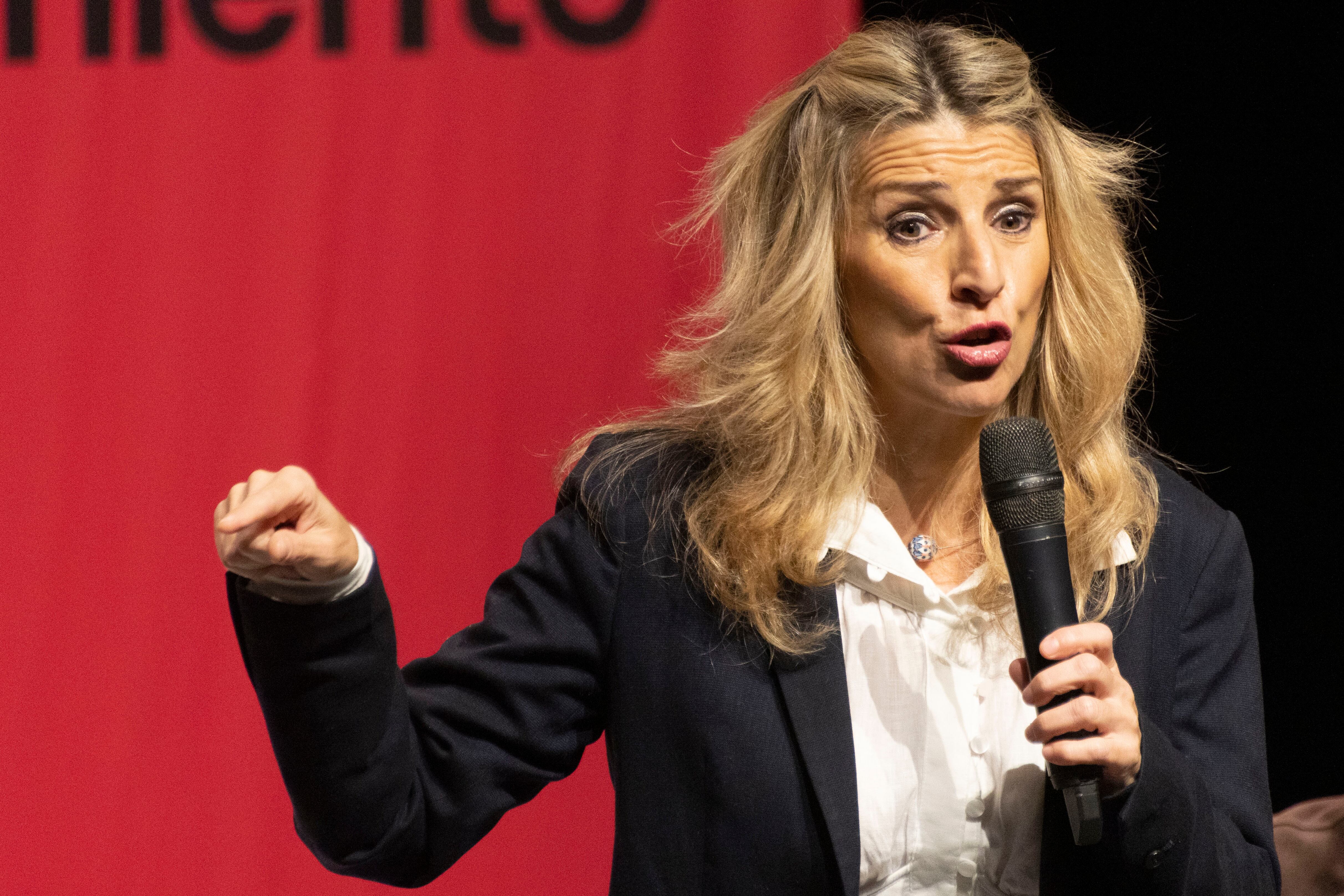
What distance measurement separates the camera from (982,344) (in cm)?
138

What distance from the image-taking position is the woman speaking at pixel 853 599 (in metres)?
1.23

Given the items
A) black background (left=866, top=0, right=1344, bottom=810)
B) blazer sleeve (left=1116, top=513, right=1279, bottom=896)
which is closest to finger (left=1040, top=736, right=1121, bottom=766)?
blazer sleeve (left=1116, top=513, right=1279, bottom=896)

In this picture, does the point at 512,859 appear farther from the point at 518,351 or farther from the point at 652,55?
the point at 652,55

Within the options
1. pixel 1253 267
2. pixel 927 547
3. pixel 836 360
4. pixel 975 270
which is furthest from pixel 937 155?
pixel 1253 267

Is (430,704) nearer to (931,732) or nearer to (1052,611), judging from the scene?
(931,732)

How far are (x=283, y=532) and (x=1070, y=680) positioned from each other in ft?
1.96

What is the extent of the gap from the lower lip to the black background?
0.84 m

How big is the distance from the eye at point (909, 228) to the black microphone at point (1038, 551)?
1.17 ft

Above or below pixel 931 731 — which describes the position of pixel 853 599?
above

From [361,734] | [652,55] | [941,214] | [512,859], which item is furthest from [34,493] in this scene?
[941,214]

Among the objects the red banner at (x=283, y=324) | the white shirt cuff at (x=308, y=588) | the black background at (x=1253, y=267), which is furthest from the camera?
the red banner at (x=283, y=324)

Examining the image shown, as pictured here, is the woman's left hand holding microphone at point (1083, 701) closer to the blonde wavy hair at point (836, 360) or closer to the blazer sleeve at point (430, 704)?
the blonde wavy hair at point (836, 360)

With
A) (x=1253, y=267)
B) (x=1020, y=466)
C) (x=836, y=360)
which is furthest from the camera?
(x=1253, y=267)

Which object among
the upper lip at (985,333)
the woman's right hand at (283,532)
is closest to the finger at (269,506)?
the woman's right hand at (283,532)
